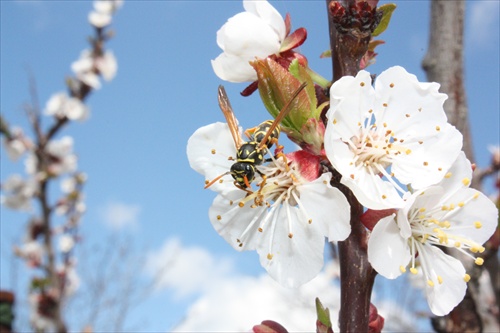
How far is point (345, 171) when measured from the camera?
62cm

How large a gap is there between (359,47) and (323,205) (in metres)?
0.21

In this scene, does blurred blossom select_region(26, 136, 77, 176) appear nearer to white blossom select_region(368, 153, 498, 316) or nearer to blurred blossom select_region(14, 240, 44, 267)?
blurred blossom select_region(14, 240, 44, 267)

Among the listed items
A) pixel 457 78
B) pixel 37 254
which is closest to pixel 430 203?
pixel 457 78

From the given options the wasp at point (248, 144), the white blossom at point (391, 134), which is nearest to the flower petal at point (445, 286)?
the white blossom at point (391, 134)

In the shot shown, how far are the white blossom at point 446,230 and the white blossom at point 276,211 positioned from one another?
0.30 feet

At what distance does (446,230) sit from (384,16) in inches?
12.2

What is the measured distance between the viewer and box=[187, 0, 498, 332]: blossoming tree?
0.63m

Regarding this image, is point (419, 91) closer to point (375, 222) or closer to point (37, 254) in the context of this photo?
point (375, 222)

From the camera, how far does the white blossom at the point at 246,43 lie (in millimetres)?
771

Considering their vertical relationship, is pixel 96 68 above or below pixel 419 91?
below

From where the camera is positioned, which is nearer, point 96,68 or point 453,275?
point 453,275

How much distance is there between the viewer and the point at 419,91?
721mm

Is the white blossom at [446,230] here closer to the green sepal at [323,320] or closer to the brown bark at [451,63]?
the green sepal at [323,320]

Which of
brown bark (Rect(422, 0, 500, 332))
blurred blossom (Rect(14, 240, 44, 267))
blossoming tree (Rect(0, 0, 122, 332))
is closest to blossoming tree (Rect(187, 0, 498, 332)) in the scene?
brown bark (Rect(422, 0, 500, 332))
